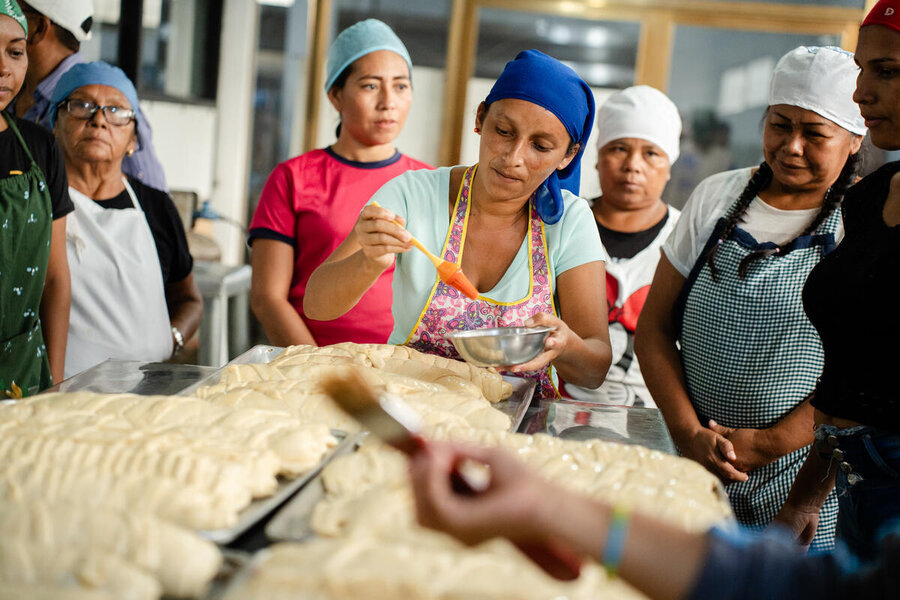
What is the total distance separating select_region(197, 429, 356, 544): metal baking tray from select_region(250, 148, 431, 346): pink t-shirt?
1.41 meters

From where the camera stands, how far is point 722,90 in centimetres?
578

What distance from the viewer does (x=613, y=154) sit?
318cm

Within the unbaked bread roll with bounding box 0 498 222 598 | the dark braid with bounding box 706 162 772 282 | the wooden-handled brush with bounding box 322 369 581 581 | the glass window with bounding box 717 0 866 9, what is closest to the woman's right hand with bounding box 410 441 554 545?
the wooden-handled brush with bounding box 322 369 581 581

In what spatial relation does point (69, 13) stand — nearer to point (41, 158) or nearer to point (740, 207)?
point (41, 158)

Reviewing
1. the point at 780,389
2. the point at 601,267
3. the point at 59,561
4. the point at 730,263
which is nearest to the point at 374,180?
the point at 601,267

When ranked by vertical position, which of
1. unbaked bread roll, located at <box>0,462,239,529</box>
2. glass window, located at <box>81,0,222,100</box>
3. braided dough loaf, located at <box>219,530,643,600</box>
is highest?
glass window, located at <box>81,0,222,100</box>

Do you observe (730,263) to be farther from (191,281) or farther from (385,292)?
(191,281)

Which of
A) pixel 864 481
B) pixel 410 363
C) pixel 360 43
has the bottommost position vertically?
pixel 864 481

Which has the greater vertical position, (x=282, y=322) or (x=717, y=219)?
(x=717, y=219)

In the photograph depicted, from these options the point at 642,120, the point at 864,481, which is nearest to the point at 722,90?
the point at 642,120

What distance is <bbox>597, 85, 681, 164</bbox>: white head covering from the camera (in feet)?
10.2

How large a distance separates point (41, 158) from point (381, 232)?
1.19 meters

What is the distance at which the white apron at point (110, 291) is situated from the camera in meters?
2.59

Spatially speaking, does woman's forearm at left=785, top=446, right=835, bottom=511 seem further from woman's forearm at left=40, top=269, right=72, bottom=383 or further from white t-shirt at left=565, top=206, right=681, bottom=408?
woman's forearm at left=40, top=269, right=72, bottom=383
